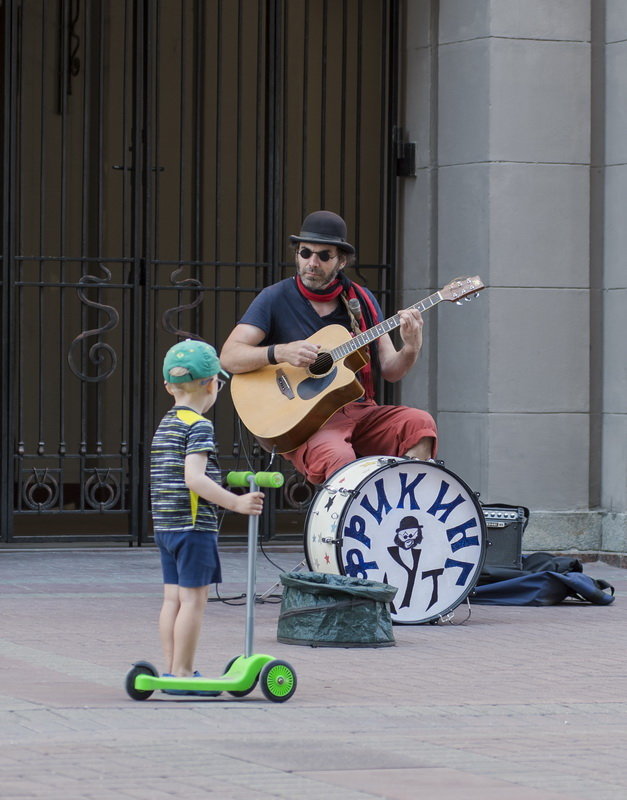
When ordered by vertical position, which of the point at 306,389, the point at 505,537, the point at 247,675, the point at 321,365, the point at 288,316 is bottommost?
the point at 247,675

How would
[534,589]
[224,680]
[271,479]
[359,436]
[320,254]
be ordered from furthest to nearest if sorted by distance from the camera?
1. [534,589]
2. [359,436]
3. [320,254]
4. [224,680]
5. [271,479]

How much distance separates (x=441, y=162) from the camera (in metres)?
11.4

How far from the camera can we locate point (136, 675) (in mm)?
5719

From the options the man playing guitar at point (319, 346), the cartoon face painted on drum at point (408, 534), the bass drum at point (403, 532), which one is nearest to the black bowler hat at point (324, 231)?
the man playing guitar at point (319, 346)

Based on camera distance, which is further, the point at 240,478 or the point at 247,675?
the point at 247,675

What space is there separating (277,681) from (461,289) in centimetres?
320

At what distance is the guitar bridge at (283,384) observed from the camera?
8.24 meters

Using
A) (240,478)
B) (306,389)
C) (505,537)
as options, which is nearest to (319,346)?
(306,389)

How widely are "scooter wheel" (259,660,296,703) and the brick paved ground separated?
0.04 meters

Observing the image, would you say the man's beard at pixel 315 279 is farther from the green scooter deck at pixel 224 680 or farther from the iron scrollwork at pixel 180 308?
the green scooter deck at pixel 224 680

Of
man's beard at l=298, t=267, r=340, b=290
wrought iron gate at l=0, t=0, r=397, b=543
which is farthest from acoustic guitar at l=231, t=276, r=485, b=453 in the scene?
wrought iron gate at l=0, t=0, r=397, b=543

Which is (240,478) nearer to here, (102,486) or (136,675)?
(136,675)

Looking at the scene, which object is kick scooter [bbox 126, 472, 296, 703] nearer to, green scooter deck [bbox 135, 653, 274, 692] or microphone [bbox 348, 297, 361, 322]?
green scooter deck [bbox 135, 653, 274, 692]

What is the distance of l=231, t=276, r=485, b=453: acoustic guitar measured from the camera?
8.12m
